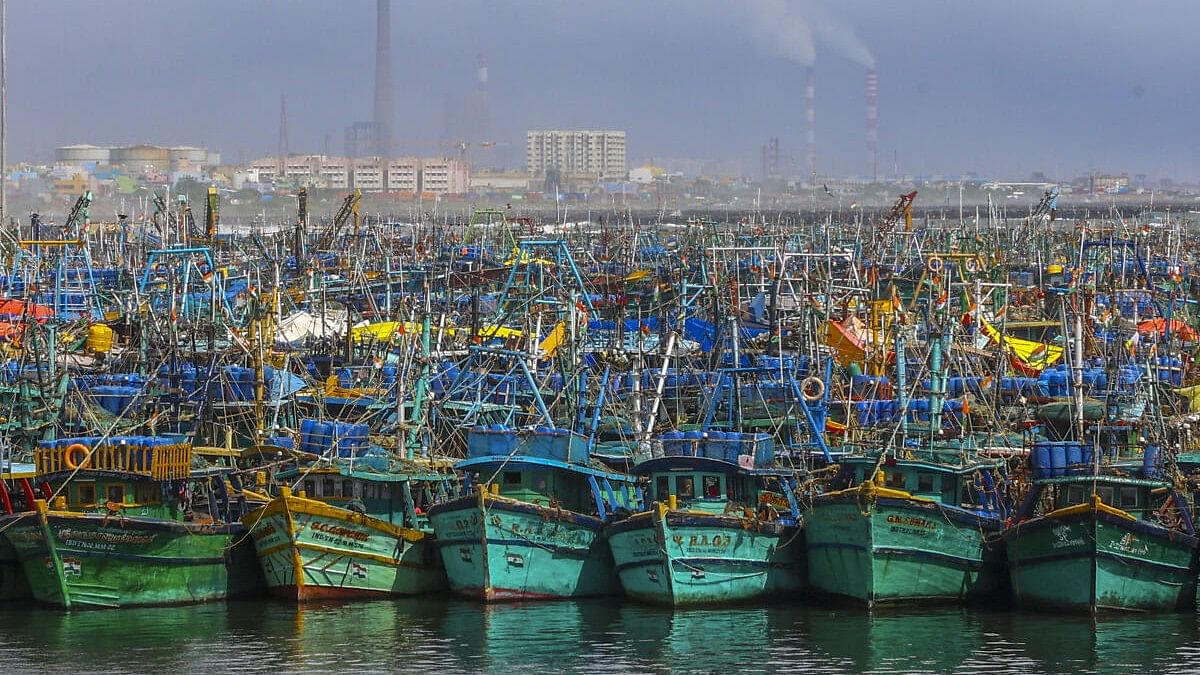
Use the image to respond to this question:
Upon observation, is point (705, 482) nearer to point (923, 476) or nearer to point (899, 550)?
point (899, 550)

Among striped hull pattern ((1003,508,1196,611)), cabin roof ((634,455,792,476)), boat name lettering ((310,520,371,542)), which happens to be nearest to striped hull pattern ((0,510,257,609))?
boat name lettering ((310,520,371,542))

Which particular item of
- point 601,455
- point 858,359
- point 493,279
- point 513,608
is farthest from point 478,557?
point 493,279

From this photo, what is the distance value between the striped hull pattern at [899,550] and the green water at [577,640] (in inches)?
17.0

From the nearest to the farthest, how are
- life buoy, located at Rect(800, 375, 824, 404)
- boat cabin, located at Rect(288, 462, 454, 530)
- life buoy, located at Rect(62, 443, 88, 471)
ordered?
life buoy, located at Rect(62, 443, 88, 471) < boat cabin, located at Rect(288, 462, 454, 530) < life buoy, located at Rect(800, 375, 824, 404)

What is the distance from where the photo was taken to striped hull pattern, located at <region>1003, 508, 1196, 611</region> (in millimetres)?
31469

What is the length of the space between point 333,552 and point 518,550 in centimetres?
274

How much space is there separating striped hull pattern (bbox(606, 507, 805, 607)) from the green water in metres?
0.35

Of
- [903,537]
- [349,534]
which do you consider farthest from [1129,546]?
[349,534]

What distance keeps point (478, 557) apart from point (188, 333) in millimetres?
15190

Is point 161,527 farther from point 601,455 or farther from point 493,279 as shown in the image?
point 493,279

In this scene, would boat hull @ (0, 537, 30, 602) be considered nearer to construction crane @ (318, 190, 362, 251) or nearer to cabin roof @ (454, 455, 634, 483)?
cabin roof @ (454, 455, 634, 483)

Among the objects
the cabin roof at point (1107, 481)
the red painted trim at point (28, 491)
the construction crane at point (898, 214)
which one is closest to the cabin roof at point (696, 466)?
the cabin roof at point (1107, 481)

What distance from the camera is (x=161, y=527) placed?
108 feet

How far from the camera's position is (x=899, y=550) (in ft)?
107
